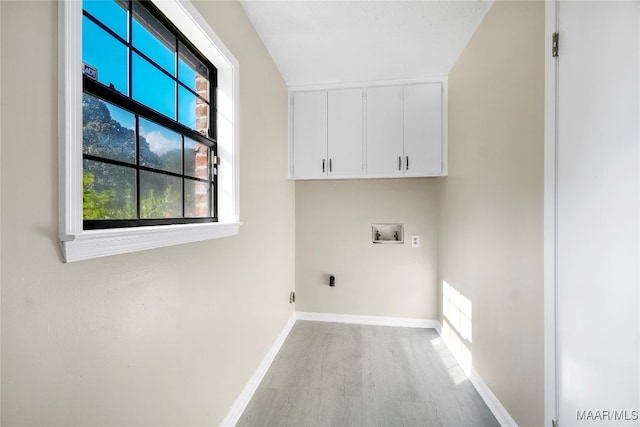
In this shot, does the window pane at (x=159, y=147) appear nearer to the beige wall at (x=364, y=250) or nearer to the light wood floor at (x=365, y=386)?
the light wood floor at (x=365, y=386)

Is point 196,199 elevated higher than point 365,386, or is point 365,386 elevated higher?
point 196,199

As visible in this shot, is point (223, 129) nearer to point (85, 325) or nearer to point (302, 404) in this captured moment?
point (85, 325)

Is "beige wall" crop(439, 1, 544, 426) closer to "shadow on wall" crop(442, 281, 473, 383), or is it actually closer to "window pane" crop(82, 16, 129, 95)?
"shadow on wall" crop(442, 281, 473, 383)

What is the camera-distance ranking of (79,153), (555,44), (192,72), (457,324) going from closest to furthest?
(79,153) < (555,44) < (192,72) < (457,324)

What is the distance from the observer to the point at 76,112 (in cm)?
65

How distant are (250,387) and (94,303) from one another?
4.55 feet

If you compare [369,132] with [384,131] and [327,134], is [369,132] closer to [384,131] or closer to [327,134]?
[384,131]

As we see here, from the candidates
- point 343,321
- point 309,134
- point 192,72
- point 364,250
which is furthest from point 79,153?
point 343,321

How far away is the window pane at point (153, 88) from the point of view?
96cm

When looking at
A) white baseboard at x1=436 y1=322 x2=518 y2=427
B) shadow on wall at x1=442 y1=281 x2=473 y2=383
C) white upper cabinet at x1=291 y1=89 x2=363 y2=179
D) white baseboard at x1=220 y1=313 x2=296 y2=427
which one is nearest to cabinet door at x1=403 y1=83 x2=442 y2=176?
white upper cabinet at x1=291 y1=89 x2=363 y2=179

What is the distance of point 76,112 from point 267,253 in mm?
1596

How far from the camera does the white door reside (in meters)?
0.87

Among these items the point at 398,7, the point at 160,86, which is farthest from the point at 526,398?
the point at 398,7

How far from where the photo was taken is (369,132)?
8.76 feet
